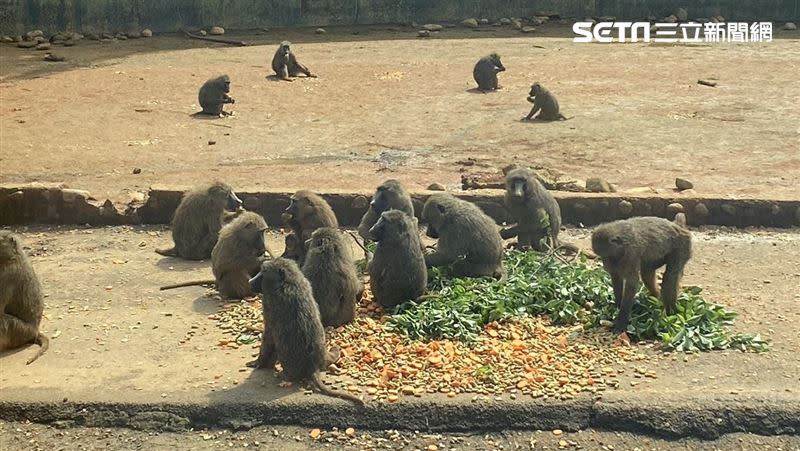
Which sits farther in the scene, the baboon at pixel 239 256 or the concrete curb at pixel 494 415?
the baboon at pixel 239 256

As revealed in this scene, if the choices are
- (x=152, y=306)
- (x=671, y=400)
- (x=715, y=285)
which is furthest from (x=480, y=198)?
(x=671, y=400)


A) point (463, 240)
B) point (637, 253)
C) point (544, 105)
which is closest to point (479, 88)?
point (544, 105)

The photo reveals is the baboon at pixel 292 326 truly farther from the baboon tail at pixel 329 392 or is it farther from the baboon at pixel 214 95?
the baboon at pixel 214 95

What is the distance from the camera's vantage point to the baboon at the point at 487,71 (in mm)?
17484

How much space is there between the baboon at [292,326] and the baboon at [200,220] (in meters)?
2.80

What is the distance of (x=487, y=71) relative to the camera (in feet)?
57.4

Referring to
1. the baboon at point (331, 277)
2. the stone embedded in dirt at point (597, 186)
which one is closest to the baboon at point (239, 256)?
the baboon at point (331, 277)

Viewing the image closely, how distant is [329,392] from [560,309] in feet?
6.91

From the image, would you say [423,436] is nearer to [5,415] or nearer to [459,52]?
[5,415]

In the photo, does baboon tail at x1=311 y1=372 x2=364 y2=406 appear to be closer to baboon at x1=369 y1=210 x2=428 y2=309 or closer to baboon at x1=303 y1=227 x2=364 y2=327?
baboon at x1=303 y1=227 x2=364 y2=327

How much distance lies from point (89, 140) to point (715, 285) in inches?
376

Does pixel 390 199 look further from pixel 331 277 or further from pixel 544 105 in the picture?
pixel 544 105

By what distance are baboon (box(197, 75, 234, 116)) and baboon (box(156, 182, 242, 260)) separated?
23.3 feet
